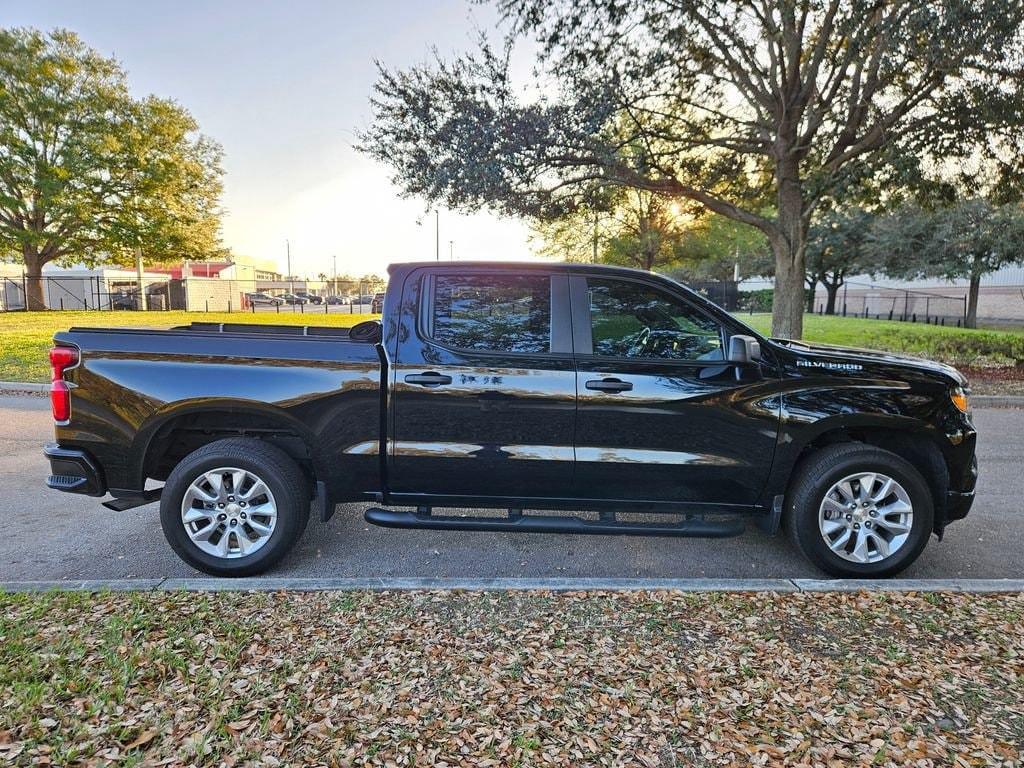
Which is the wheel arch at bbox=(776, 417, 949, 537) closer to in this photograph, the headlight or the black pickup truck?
the black pickup truck

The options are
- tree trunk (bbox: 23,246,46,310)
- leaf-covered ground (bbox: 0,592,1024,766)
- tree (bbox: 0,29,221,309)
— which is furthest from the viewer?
tree trunk (bbox: 23,246,46,310)

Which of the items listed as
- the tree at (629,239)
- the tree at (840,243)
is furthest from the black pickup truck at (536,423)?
the tree at (840,243)

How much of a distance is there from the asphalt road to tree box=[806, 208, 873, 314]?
32.8m

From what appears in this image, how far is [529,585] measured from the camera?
11.3 ft

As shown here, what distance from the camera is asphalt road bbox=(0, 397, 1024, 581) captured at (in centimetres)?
391

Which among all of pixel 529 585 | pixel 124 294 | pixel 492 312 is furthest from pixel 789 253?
pixel 124 294

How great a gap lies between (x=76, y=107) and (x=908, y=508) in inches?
1360

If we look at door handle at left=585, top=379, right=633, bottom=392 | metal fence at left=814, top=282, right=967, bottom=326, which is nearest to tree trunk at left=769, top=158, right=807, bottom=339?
door handle at left=585, top=379, right=633, bottom=392

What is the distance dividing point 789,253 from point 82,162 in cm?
2947

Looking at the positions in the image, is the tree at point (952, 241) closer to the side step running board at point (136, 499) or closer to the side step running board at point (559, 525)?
the side step running board at point (559, 525)

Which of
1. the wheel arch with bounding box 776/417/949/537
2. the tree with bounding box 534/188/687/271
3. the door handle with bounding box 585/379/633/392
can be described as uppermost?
the tree with bounding box 534/188/687/271

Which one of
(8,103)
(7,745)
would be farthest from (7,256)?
(7,745)

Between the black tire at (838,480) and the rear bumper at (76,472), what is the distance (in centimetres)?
426

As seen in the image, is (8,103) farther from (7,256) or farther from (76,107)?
(7,256)
